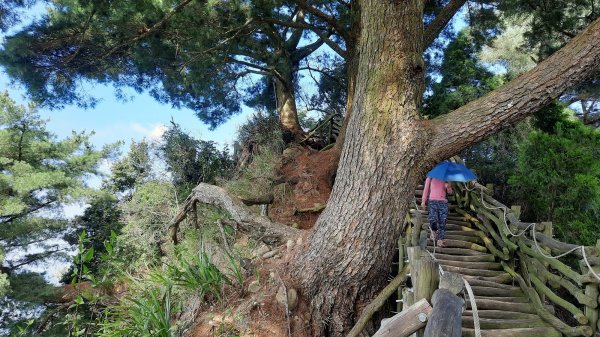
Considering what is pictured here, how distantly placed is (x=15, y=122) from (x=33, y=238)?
3.55 metres

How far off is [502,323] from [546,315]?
1.68 feet

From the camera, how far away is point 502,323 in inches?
128

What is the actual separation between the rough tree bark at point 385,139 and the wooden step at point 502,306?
3.44ft

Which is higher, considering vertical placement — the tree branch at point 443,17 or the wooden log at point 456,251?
the tree branch at point 443,17

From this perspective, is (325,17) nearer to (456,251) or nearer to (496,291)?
(456,251)

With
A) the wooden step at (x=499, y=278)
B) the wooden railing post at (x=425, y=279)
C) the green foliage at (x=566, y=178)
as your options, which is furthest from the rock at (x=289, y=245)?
the green foliage at (x=566, y=178)

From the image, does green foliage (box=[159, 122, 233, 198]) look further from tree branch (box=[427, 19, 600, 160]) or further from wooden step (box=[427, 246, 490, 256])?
tree branch (box=[427, 19, 600, 160])

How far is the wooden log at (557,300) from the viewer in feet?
9.50

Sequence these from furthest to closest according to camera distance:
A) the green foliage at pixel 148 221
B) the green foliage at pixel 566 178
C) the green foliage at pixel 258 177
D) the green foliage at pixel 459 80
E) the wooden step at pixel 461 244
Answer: the green foliage at pixel 459 80, the green foliage at pixel 258 177, the green foliage at pixel 148 221, the green foliage at pixel 566 178, the wooden step at pixel 461 244

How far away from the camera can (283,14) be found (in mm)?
8328

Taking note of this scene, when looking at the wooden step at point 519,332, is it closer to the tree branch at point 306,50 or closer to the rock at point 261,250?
the rock at point 261,250

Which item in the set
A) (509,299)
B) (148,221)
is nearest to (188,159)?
(148,221)

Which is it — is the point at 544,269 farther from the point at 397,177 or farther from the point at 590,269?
the point at 397,177

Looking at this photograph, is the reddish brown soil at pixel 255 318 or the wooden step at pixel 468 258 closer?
the reddish brown soil at pixel 255 318
